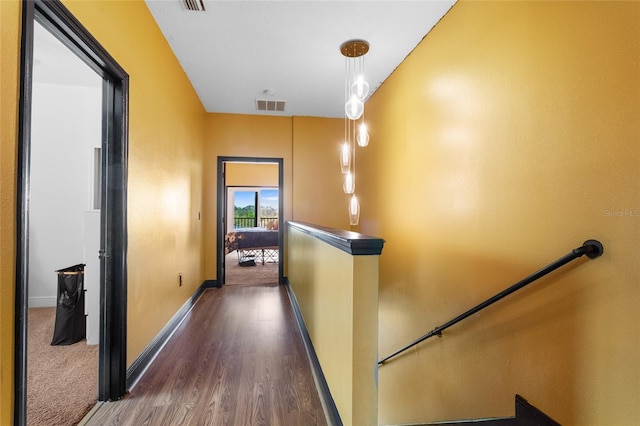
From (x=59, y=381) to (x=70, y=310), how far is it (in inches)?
31.3

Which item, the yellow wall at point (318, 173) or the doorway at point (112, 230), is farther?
the yellow wall at point (318, 173)

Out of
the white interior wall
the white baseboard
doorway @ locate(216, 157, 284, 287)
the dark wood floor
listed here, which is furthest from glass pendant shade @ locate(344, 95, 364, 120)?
the white baseboard

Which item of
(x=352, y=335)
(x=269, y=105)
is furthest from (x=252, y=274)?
(x=352, y=335)

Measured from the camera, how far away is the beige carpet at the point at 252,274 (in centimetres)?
522

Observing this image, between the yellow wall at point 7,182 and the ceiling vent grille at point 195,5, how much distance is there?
1.45 meters

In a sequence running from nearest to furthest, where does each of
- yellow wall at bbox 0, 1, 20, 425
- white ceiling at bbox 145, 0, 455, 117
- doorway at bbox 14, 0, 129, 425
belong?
yellow wall at bbox 0, 1, 20, 425 < doorway at bbox 14, 0, 129, 425 < white ceiling at bbox 145, 0, 455, 117

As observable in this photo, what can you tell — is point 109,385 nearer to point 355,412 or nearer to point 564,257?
point 355,412

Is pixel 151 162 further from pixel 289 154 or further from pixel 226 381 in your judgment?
pixel 289 154

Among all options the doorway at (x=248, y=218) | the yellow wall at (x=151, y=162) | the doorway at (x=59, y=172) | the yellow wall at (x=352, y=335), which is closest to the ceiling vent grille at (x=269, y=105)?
the doorway at (x=248, y=218)

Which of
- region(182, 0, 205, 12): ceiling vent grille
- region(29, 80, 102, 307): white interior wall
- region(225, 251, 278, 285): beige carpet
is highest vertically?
region(182, 0, 205, 12): ceiling vent grille

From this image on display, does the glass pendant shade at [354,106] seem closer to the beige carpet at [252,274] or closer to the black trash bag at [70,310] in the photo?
the black trash bag at [70,310]

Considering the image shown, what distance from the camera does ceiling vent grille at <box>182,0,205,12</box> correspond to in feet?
7.38

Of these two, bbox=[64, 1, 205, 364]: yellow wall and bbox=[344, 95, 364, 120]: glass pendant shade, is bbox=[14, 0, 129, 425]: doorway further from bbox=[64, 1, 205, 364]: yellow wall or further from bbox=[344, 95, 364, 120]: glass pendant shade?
bbox=[344, 95, 364, 120]: glass pendant shade

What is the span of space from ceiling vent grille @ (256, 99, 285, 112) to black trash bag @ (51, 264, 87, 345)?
3105 mm
